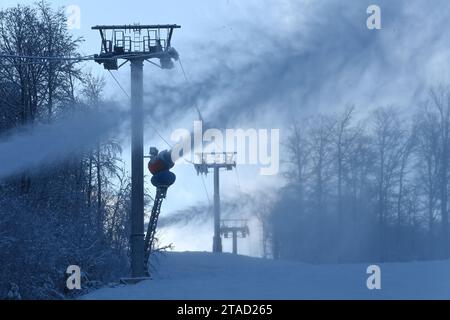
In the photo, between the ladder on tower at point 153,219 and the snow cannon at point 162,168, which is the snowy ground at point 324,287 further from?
the ladder on tower at point 153,219

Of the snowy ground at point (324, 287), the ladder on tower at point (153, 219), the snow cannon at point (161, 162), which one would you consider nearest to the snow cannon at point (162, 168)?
the snow cannon at point (161, 162)

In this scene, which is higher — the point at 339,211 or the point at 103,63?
the point at 103,63

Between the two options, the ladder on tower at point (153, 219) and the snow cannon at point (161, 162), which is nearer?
the snow cannon at point (161, 162)

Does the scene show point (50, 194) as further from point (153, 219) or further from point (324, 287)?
point (324, 287)

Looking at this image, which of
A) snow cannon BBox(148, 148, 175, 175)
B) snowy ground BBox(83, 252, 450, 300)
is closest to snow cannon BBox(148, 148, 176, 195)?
snow cannon BBox(148, 148, 175, 175)

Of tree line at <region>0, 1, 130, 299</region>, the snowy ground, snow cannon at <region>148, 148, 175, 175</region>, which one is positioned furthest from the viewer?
tree line at <region>0, 1, 130, 299</region>

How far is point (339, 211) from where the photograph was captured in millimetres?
51062

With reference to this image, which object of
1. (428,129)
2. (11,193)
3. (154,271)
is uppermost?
(428,129)

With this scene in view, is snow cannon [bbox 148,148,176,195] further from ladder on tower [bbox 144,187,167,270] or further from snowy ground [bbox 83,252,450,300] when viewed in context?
ladder on tower [bbox 144,187,167,270]

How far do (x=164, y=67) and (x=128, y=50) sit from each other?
1.19m

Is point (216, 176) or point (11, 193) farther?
point (216, 176)
